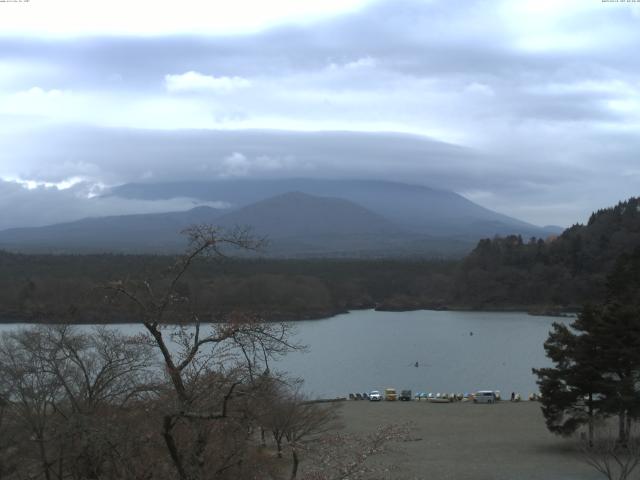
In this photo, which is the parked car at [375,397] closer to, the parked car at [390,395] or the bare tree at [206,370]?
the parked car at [390,395]

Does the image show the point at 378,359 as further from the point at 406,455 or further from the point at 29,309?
the point at 29,309

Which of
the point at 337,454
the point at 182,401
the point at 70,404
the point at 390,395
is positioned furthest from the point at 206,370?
the point at 390,395

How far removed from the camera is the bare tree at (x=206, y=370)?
487cm

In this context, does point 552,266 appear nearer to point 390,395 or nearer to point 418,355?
point 418,355

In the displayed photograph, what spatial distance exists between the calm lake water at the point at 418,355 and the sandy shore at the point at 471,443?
3697mm

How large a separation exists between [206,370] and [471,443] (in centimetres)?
1342

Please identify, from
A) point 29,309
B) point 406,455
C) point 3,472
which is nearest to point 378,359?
point 406,455

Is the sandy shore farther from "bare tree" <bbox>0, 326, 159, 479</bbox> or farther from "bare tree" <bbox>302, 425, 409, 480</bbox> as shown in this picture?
"bare tree" <bbox>0, 326, 159, 479</bbox>

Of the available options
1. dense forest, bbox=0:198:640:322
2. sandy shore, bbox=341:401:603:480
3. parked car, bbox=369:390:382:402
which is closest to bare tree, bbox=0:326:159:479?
sandy shore, bbox=341:401:603:480

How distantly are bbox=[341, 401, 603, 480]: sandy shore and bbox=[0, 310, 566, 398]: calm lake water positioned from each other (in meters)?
3.70

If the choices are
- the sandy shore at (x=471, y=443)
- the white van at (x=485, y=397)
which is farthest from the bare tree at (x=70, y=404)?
the white van at (x=485, y=397)

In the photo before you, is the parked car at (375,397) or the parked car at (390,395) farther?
the parked car at (390,395)

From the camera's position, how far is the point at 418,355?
37.7m

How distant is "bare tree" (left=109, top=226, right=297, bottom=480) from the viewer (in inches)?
192
